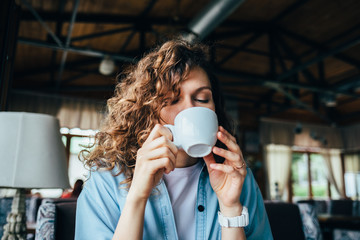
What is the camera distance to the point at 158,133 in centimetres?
86

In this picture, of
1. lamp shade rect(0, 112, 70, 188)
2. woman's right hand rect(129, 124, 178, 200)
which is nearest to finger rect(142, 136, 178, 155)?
woman's right hand rect(129, 124, 178, 200)

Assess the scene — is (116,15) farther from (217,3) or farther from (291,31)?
(291,31)

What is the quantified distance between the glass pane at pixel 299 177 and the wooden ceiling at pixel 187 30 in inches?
108

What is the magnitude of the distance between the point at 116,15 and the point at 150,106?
4725mm

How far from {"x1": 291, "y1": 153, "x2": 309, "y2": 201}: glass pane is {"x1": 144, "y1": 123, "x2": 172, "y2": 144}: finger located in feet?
35.9

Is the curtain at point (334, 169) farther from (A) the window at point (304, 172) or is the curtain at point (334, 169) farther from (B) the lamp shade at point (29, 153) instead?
(B) the lamp shade at point (29, 153)

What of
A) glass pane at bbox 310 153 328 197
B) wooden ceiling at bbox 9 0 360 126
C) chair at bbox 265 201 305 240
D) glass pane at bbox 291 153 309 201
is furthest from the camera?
glass pane at bbox 310 153 328 197

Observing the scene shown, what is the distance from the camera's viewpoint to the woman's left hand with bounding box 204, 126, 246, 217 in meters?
0.91

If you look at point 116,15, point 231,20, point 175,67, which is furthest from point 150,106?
point 231,20

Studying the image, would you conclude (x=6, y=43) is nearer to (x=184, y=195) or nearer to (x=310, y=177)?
(x=184, y=195)

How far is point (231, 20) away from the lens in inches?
241

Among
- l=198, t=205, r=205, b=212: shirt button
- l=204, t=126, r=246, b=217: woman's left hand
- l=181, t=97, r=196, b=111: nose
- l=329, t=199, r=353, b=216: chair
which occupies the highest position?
l=181, t=97, r=196, b=111: nose

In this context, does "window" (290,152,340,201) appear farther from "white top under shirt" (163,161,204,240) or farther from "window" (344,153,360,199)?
"white top under shirt" (163,161,204,240)

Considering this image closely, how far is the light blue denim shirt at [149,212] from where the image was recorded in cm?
97
